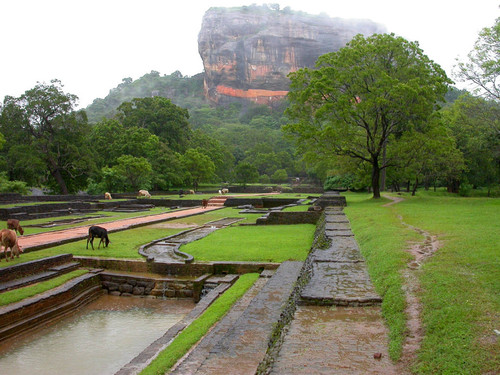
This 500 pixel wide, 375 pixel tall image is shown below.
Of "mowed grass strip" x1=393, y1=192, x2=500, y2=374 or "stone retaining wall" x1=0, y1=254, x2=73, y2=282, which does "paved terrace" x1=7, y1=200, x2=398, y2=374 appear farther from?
"stone retaining wall" x1=0, y1=254, x2=73, y2=282

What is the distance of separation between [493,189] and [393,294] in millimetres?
35144

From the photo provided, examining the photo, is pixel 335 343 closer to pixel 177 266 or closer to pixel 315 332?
pixel 315 332

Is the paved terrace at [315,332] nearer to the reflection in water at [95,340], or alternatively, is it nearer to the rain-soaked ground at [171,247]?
the reflection in water at [95,340]

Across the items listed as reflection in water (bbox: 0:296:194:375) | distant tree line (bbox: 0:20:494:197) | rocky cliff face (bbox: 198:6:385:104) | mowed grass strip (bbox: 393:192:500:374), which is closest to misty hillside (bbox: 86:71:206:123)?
rocky cliff face (bbox: 198:6:385:104)

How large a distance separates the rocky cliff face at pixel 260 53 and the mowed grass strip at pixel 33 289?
398ft

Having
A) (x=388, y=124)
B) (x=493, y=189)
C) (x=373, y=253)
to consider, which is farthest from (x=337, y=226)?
(x=493, y=189)

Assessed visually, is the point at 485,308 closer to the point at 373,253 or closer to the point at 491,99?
the point at 373,253

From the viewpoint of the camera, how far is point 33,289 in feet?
26.3

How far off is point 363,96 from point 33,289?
17.9 m

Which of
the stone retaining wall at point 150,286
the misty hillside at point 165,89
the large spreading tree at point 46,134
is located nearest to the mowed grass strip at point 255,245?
the stone retaining wall at point 150,286

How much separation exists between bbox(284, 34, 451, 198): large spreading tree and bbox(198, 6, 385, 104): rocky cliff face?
107727mm

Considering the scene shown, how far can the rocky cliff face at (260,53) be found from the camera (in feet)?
426

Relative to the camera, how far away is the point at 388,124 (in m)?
20.7

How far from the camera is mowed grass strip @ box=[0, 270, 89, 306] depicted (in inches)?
289
